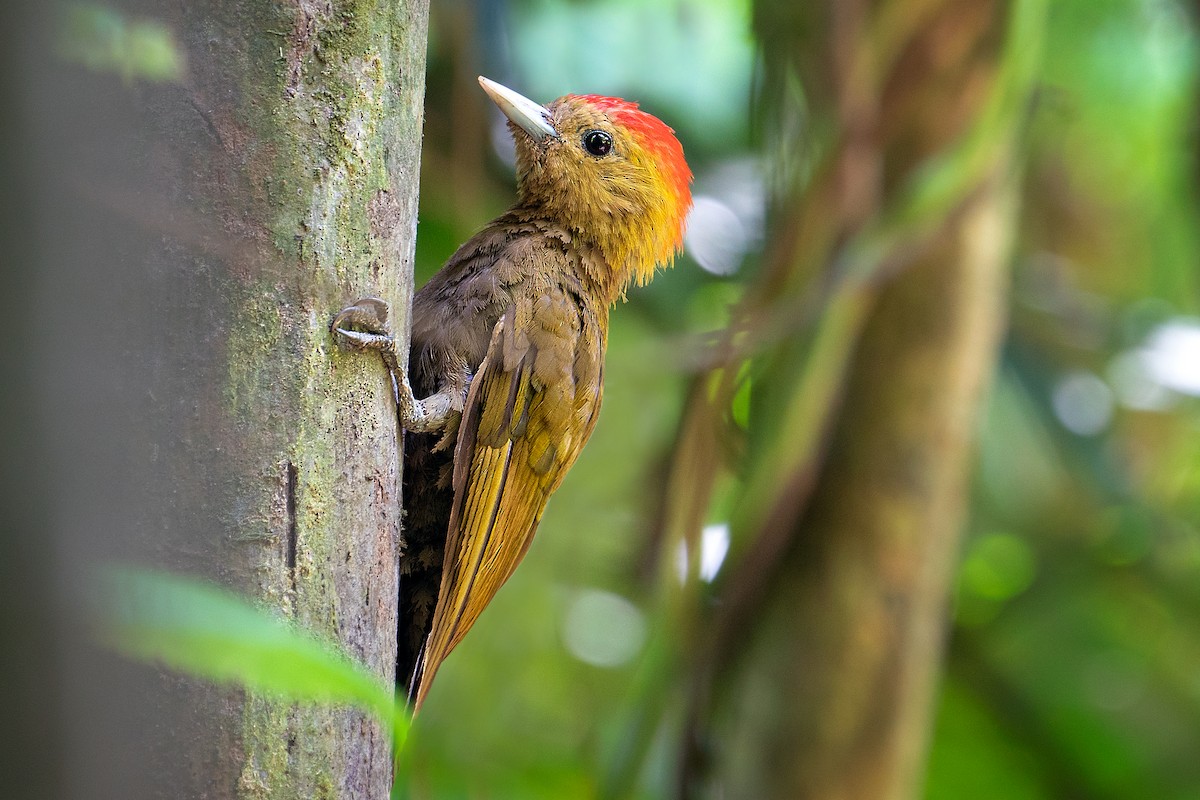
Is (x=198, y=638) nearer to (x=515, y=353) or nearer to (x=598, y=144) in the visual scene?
(x=515, y=353)

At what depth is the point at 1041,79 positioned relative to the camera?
3977mm

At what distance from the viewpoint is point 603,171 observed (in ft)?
7.86

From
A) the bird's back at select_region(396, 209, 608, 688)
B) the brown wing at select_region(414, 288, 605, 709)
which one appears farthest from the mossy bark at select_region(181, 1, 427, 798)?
the bird's back at select_region(396, 209, 608, 688)

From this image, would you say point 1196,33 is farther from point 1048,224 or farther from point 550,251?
point 550,251

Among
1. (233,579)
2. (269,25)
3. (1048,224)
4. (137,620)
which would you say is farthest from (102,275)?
(1048,224)

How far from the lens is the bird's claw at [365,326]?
4.27 ft

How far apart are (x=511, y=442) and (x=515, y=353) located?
0.56 ft

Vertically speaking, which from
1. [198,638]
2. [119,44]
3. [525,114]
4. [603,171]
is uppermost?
[525,114]

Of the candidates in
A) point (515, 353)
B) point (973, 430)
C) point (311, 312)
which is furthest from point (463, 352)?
point (973, 430)

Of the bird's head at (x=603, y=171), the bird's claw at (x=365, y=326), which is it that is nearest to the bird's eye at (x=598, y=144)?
the bird's head at (x=603, y=171)

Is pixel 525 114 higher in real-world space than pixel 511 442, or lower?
higher

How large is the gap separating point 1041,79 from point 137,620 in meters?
4.05

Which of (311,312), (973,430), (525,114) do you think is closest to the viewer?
(311,312)

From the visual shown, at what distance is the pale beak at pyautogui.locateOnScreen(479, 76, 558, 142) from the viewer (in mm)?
2357
